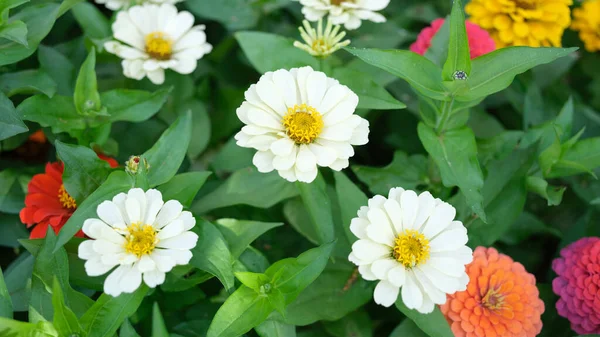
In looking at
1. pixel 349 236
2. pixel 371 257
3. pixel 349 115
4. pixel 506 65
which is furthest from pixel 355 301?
pixel 506 65

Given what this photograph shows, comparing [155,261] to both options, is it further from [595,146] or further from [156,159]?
[595,146]

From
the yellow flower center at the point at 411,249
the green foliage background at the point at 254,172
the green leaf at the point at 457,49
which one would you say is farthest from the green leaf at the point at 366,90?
the yellow flower center at the point at 411,249

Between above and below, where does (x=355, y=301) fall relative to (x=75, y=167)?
below

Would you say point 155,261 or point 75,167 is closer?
point 155,261

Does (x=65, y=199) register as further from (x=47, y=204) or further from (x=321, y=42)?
(x=321, y=42)

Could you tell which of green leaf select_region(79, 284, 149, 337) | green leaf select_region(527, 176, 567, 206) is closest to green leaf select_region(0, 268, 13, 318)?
green leaf select_region(79, 284, 149, 337)

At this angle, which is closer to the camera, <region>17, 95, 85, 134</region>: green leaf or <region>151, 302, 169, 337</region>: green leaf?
<region>151, 302, 169, 337</region>: green leaf

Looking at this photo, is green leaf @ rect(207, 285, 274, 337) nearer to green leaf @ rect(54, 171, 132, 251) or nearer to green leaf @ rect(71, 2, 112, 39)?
green leaf @ rect(54, 171, 132, 251)
